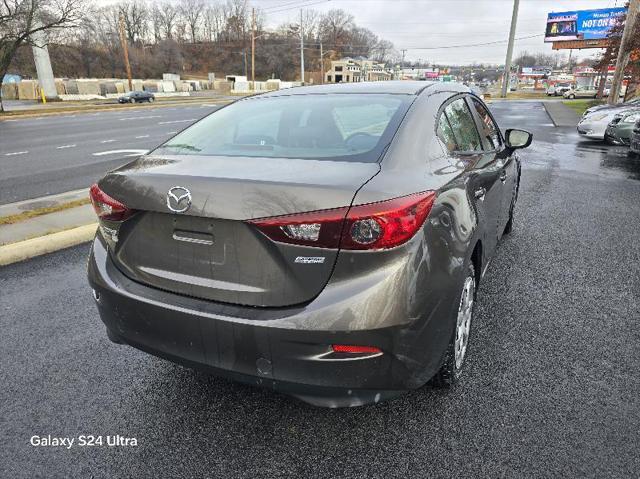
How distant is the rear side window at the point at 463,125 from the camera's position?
2.84 m

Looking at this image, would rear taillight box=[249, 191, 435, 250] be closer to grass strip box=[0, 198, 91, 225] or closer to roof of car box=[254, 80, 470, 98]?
roof of car box=[254, 80, 470, 98]

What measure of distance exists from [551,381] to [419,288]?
1.29 m

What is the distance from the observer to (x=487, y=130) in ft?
12.0

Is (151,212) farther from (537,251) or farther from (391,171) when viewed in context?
(537,251)

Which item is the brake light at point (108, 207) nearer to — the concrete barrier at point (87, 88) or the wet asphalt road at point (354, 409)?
the wet asphalt road at point (354, 409)

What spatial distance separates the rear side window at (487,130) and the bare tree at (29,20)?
1371 inches

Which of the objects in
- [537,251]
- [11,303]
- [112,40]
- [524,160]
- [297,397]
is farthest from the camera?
[112,40]

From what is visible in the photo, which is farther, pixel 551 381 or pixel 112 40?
pixel 112 40

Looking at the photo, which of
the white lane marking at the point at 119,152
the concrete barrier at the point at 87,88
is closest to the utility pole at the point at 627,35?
the white lane marking at the point at 119,152

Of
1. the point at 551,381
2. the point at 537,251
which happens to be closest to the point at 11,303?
the point at 551,381

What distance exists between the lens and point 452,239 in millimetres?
2158

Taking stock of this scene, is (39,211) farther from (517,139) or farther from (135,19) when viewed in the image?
(135,19)

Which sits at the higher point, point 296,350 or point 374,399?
point 296,350

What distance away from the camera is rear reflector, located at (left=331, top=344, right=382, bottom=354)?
6.00 ft
